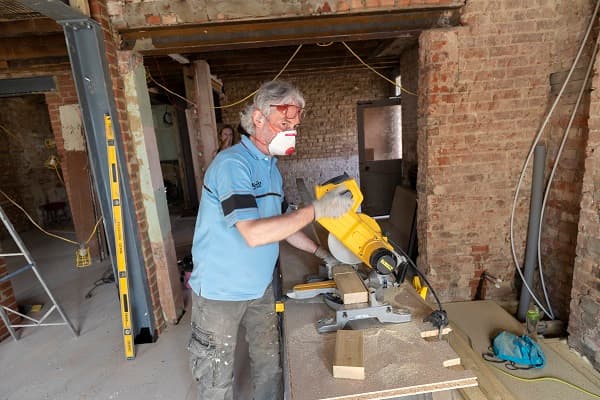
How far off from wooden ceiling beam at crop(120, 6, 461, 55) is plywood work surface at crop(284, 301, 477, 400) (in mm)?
2155

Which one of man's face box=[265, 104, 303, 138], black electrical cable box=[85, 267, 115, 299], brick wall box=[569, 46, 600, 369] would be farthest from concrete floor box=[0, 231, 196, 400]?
brick wall box=[569, 46, 600, 369]

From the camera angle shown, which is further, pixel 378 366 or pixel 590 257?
pixel 590 257

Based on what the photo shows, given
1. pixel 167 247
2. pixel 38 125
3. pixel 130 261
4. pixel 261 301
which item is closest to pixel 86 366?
pixel 130 261

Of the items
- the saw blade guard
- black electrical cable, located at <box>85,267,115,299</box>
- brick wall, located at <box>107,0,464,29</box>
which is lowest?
black electrical cable, located at <box>85,267,115,299</box>

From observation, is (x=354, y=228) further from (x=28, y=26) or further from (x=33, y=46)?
(x=33, y=46)

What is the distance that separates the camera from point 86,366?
2.56 meters

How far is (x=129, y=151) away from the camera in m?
2.61

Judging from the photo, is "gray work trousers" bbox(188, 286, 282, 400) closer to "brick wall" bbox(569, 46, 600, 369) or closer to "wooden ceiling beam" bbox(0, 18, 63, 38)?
"brick wall" bbox(569, 46, 600, 369)

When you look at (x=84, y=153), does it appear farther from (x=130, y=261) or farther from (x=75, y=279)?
(x=130, y=261)

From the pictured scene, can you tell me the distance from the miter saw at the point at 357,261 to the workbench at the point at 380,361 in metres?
0.06

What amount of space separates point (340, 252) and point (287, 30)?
5.93 feet

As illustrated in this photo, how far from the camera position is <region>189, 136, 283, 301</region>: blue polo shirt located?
1453 mm

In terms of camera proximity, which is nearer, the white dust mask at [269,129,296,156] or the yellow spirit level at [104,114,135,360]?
the white dust mask at [269,129,296,156]

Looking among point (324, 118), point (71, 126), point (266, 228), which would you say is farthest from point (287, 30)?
point (324, 118)
